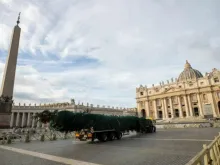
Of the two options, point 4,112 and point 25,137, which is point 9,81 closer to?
point 4,112

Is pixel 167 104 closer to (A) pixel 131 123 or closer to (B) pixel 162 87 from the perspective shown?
(B) pixel 162 87

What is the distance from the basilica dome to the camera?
81.9 m

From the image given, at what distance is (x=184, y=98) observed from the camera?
69188 mm

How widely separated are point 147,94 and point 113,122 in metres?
65.4

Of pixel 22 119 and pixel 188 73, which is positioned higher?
pixel 188 73

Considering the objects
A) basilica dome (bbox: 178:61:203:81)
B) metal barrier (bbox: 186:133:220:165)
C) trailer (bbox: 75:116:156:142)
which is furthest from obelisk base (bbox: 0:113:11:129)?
basilica dome (bbox: 178:61:203:81)

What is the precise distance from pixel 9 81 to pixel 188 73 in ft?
278

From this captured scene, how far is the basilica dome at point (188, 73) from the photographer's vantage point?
81875 mm

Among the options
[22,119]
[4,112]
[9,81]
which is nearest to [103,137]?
[4,112]

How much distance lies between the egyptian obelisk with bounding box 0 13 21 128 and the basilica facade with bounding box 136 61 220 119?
62.6 m

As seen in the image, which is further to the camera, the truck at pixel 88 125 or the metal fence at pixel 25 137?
the metal fence at pixel 25 137

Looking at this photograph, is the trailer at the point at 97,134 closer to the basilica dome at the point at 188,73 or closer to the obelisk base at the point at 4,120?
the obelisk base at the point at 4,120

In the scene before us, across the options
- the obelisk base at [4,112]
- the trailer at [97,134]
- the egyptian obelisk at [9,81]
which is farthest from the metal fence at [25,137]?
the trailer at [97,134]

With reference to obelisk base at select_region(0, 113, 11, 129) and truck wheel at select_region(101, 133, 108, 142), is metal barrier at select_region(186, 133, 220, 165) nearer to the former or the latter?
truck wheel at select_region(101, 133, 108, 142)
